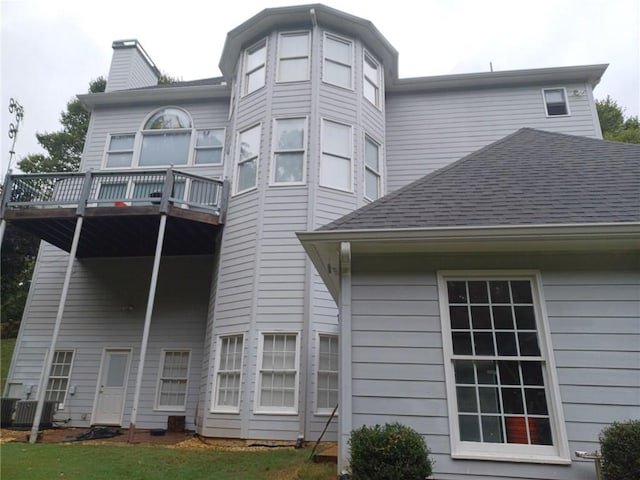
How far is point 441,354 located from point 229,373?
528 cm

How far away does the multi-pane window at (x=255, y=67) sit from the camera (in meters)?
10.4

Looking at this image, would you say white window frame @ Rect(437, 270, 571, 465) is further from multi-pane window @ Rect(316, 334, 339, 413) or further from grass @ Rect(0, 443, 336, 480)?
multi-pane window @ Rect(316, 334, 339, 413)

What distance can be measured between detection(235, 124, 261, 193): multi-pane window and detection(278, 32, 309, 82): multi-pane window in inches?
63.5

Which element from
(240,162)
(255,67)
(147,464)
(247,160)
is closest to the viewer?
(147,464)

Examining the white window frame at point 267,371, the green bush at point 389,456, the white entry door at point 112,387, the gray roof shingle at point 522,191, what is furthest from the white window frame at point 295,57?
the green bush at point 389,456

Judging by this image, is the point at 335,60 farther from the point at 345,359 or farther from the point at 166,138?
the point at 345,359

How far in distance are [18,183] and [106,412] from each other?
Answer: 5.97 meters

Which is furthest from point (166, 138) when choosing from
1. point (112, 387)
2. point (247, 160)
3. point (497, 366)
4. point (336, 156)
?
point (497, 366)

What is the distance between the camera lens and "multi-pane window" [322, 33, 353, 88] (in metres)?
10.2

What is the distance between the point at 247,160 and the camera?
971 cm

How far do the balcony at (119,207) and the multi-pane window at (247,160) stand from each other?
496 mm

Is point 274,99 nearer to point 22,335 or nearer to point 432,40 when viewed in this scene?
point 22,335

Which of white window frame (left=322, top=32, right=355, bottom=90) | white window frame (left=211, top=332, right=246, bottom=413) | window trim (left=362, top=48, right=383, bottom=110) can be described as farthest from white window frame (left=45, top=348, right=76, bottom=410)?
Result: window trim (left=362, top=48, right=383, bottom=110)

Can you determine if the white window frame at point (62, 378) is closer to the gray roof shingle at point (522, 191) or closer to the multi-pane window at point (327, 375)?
the multi-pane window at point (327, 375)
